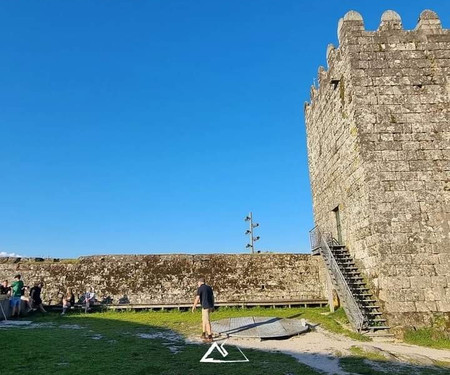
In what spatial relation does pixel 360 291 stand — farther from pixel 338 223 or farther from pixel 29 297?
pixel 29 297

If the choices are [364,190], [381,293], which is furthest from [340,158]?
[381,293]

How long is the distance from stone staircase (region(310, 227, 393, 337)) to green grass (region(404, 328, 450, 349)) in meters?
0.45

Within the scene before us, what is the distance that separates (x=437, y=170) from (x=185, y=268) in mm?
9923

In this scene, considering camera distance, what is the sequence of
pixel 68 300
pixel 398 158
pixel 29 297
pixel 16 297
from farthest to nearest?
pixel 68 300 < pixel 29 297 < pixel 16 297 < pixel 398 158

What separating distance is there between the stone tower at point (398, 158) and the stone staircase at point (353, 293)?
0.26 metres

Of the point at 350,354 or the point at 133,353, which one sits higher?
the point at 133,353

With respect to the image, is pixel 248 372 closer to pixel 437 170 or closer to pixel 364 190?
pixel 364 190

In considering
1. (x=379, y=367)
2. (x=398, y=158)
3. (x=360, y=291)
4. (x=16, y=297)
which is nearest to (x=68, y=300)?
(x=16, y=297)

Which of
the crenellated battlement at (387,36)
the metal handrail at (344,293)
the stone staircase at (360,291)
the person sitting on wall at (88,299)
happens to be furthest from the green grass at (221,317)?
the crenellated battlement at (387,36)

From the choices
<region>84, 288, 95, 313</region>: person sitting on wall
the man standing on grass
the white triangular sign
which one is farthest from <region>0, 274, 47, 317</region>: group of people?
the white triangular sign

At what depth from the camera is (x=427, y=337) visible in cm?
866

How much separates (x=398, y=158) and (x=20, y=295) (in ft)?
42.2

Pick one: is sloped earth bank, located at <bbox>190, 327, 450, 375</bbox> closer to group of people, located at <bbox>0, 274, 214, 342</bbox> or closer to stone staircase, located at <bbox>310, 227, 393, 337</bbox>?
stone staircase, located at <bbox>310, 227, 393, 337</bbox>

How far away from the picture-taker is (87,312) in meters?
14.2
